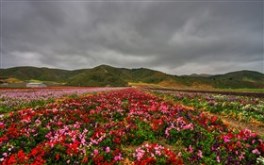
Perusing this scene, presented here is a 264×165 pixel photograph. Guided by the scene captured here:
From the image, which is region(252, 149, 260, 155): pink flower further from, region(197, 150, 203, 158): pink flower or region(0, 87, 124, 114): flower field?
region(0, 87, 124, 114): flower field

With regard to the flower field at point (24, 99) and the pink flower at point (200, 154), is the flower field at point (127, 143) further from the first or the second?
the flower field at point (24, 99)

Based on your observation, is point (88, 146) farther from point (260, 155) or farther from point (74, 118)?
point (260, 155)

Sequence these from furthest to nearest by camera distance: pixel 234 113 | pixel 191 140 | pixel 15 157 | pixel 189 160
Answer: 1. pixel 234 113
2. pixel 191 140
3. pixel 189 160
4. pixel 15 157

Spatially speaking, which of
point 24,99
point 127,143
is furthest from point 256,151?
point 24,99

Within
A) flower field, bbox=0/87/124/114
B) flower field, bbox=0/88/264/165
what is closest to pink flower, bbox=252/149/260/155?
flower field, bbox=0/88/264/165

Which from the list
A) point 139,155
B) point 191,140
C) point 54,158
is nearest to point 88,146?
point 54,158

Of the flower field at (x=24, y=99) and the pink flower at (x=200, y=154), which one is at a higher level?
the flower field at (x=24, y=99)

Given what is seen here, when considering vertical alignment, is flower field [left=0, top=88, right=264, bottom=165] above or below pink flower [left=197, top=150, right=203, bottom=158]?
above

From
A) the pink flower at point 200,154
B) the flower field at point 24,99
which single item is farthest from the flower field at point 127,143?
the flower field at point 24,99

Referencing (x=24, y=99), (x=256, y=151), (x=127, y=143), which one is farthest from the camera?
(x=24, y=99)

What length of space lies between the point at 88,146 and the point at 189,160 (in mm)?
2902

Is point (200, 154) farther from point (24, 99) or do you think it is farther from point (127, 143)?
point (24, 99)

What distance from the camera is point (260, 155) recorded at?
251 inches

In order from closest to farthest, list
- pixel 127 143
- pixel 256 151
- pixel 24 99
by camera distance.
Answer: pixel 256 151, pixel 127 143, pixel 24 99
